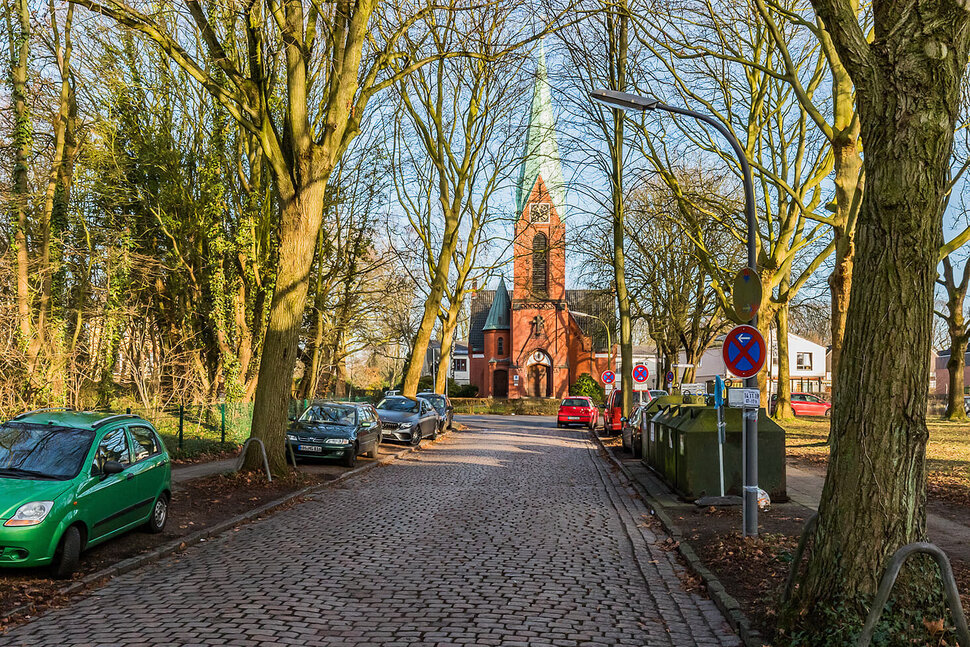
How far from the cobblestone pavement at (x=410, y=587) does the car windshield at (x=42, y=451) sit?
4.19ft

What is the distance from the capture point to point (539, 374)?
75.4m

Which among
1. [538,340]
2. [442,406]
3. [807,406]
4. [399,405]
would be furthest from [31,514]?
[538,340]

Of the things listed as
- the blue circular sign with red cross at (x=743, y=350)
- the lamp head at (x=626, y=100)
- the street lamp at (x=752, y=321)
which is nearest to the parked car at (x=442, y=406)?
the lamp head at (x=626, y=100)

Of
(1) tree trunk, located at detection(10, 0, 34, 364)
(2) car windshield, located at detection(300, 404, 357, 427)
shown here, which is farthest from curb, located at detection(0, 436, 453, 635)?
(1) tree trunk, located at detection(10, 0, 34, 364)

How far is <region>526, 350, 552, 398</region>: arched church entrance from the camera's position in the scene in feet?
246

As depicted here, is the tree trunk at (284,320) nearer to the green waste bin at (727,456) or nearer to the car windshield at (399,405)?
the green waste bin at (727,456)

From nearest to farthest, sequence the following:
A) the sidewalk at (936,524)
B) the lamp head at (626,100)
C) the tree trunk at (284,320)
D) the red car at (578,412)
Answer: the sidewalk at (936,524) < the lamp head at (626,100) < the tree trunk at (284,320) < the red car at (578,412)

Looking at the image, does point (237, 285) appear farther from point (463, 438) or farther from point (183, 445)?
point (463, 438)

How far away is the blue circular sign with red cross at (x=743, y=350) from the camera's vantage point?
10219 millimetres

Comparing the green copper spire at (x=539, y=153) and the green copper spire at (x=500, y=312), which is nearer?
the green copper spire at (x=539, y=153)

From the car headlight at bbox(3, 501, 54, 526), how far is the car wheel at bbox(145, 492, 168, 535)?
2.43m

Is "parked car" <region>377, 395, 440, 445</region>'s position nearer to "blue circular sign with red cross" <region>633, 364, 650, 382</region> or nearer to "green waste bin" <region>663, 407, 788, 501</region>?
"blue circular sign with red cross" <region>633, 364, 650, 382</region>

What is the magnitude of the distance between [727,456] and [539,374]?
62337 millimetres

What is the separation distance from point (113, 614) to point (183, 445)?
43.8 ft
